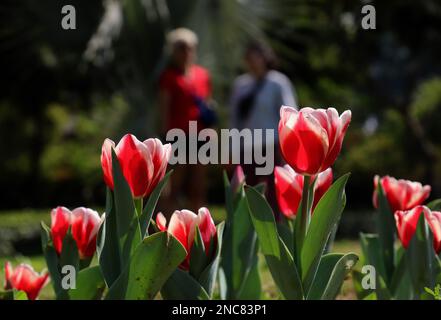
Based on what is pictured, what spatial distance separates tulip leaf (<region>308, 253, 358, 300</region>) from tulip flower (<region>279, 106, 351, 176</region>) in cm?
20

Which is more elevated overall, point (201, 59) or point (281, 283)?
point (201, 59)

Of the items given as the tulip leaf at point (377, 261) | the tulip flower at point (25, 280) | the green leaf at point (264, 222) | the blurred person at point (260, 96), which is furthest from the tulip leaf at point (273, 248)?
the blurred person at point (260, 96)

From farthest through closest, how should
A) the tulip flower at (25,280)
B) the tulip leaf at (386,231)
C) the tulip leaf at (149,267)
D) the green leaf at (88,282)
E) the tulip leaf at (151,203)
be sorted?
the tulip leaf at (386,231), the tulip flower at (25,280), the green leaf at (88,282), the tulip leaf at (151,203), the tulip leaf at (149,267)

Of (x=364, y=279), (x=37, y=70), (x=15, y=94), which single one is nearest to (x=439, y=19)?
(x=37, y=70)

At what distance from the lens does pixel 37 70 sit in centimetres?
1302

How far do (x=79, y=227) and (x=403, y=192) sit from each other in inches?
32.1

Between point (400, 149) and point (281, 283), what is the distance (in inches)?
578

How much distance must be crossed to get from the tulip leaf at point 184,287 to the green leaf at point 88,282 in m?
0.19

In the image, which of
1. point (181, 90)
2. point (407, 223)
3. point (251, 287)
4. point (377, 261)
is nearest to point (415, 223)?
point (407, 223)

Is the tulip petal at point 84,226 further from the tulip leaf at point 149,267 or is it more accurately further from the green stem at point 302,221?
the green stem at point 302,221

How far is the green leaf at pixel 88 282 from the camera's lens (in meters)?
1.71

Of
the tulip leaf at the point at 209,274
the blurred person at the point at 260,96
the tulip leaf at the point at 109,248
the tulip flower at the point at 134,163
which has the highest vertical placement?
the blurred person at the point at 260,96

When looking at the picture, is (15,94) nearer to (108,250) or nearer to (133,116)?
(133,116)

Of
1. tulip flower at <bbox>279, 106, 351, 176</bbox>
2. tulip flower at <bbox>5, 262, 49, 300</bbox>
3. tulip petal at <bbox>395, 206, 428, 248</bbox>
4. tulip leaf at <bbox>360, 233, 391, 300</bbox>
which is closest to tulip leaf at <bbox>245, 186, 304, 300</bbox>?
tulip flower at <bbox>279, 106, 351, 176</bbox>
